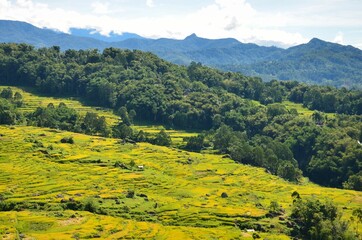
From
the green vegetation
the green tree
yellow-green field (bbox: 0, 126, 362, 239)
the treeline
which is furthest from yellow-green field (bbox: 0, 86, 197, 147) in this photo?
yellow-green field (bbox: 0, 126, 362, 239)

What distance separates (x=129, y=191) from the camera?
295ft

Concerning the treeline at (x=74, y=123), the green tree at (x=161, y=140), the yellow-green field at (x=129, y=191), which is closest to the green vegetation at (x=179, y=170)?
the yellow-green field at (x=129, y=191)

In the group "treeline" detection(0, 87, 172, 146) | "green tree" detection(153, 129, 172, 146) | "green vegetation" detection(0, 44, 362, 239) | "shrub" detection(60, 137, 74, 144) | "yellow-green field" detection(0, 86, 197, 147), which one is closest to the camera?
"green vegetation" detection(0, 44, 362, 239)

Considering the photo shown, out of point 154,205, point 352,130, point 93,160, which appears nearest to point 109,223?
point 154,205

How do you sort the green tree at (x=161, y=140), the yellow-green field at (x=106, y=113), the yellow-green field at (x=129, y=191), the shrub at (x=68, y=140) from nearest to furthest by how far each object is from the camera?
the yellow-green field at (x=129, y=191) < the shrub at (x=68, y=140) < the green tree at (x=161, y=140) < the yellow-green field at (x=106, y=113)

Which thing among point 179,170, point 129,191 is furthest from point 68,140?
Answer: point 129,191

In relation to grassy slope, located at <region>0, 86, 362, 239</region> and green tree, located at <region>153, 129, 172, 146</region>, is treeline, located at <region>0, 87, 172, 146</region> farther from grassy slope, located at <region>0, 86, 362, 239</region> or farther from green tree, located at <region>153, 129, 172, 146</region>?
grassy slope, located at <region>0, 86, 362, 239</region>

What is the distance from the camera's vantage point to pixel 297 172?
13475 cm

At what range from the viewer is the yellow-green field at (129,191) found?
7300 centimetres

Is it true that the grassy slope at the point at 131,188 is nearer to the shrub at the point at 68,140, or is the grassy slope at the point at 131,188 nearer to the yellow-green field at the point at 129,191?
the yellow-green field at the point at 129,191

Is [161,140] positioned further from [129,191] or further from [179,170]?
[129,191]

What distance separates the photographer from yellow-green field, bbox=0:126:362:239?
73.0 metres

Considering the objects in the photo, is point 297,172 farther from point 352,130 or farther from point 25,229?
point 25,229

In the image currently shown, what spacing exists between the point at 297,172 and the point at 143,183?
58080 mm
